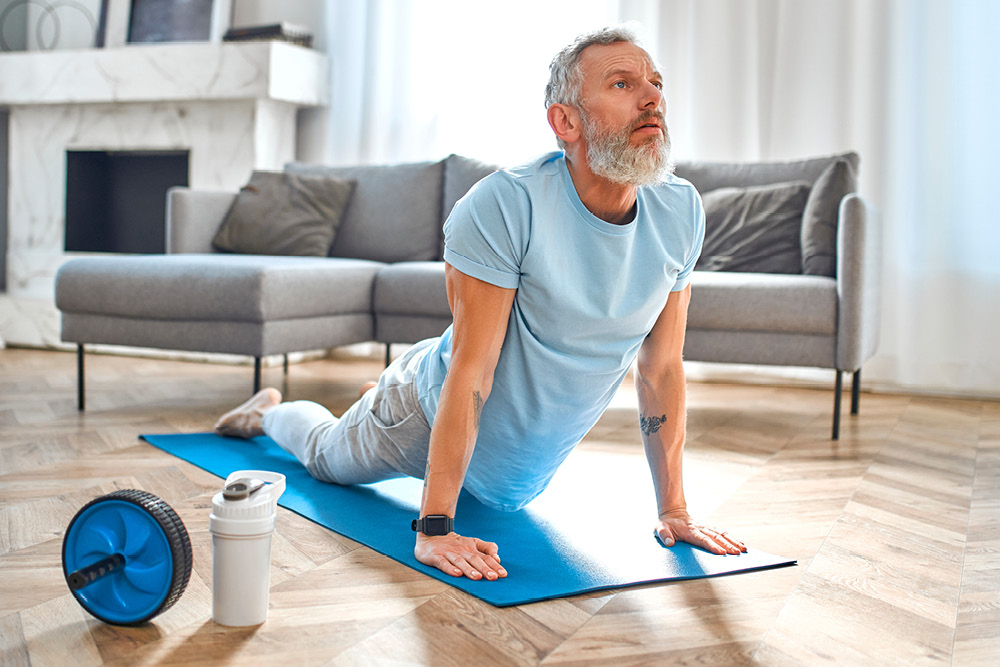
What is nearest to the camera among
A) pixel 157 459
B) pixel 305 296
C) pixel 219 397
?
pixel 157 459

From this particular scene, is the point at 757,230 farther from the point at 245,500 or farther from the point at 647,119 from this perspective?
the point at 245,500

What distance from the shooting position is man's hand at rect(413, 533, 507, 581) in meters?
1.40

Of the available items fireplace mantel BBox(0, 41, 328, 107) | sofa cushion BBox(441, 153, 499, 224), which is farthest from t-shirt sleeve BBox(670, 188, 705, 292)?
fireplace mantel BBox(0, 41, 328, 107)

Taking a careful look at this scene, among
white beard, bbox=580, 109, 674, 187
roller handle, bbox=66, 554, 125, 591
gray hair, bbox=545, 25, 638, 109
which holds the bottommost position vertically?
roller handle, bbox=66, 554, 125, 591

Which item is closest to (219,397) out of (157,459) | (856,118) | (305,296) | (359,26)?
(305,296)

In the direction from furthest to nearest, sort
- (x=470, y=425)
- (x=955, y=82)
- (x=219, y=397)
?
(x=955, y=82) < (x=219, y=397) < (x=470, y=425)

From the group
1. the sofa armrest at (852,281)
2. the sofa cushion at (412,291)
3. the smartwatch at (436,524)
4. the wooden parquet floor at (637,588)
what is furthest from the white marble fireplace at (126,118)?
the smartwatch at (436,524)

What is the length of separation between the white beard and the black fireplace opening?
3.73 metres

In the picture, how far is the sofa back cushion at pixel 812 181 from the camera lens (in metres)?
2.94

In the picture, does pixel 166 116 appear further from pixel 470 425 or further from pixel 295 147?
pixel 470 425

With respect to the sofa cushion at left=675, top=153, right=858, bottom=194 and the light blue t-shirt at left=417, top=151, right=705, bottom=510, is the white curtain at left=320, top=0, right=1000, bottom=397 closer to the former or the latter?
the sofa cushion at left=675, top=153, right=858, bottom=194

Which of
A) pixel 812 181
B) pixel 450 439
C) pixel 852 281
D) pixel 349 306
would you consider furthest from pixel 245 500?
pixel 812 181

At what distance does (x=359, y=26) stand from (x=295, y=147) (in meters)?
0.70

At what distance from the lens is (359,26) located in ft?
14.9
